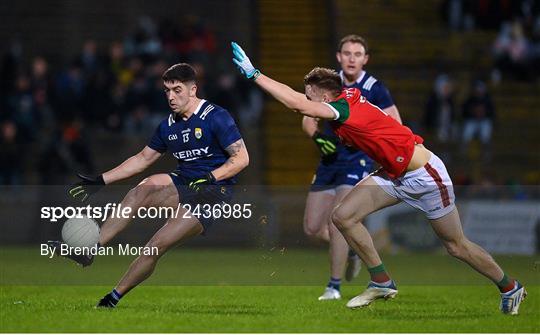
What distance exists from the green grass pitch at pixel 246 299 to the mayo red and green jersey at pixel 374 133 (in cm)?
135

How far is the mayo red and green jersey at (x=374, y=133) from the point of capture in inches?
431

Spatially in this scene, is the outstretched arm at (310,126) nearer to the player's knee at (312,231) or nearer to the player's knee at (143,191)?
the player's knee at (312,231)

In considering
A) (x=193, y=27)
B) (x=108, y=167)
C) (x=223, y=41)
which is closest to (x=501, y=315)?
(x=108, y=167)

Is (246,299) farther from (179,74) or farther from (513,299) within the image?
(513,299)

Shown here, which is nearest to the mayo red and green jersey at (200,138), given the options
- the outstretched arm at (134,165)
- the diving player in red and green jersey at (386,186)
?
the outstretched arm at (134,165)

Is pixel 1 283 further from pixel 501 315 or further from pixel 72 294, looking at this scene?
pixel 501 315

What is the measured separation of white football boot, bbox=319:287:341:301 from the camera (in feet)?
42.3

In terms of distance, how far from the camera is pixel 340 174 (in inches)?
528

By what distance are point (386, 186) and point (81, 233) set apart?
2.66m

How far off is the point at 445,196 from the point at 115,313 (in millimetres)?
2970

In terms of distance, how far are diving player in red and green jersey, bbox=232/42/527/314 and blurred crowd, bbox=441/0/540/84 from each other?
53.0ft

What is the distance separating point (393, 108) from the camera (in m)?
13.2

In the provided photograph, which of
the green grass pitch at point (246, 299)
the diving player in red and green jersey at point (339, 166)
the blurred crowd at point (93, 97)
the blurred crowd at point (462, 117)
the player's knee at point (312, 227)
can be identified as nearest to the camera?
the green grass pitch at point (246, 299)

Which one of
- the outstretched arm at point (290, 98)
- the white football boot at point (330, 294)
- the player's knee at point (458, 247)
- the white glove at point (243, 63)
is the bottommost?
the white football boot at point (330, 294)
